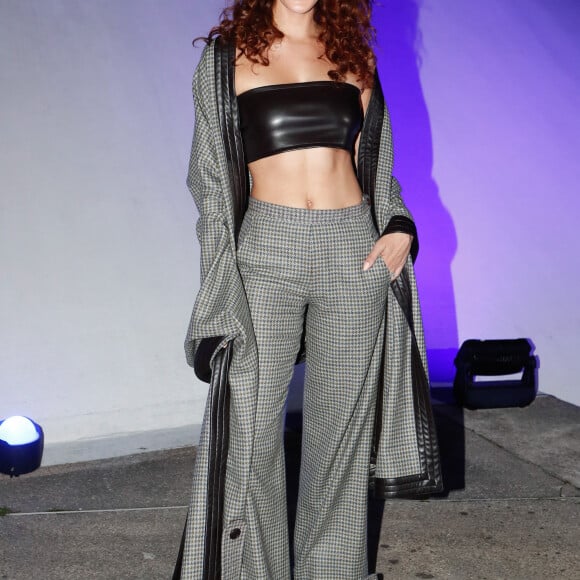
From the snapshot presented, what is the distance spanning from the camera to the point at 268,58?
1.91 meters

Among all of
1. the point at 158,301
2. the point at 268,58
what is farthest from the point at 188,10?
the point at 268,58

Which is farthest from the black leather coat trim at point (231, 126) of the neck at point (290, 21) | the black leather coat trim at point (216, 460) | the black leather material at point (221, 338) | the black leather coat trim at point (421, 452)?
the black leather coat trim at point (421, 452)

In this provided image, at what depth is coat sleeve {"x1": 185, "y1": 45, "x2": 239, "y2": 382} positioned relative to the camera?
6.01ft

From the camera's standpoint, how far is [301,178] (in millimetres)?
1881

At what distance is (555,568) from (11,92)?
8.45ft

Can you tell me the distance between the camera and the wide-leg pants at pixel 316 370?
1.86 m

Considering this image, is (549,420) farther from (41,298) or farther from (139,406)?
(41,298)

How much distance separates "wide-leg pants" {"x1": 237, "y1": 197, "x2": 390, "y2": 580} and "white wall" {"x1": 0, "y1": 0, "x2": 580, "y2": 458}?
1.56 metres

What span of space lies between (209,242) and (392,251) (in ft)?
1.33

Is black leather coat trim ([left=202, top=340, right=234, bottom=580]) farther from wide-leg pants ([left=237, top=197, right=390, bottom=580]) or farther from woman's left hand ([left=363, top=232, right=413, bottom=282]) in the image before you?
woman's left hand ([left=363, top=232, right=413, bottom=282])

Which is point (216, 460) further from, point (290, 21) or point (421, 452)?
point (290, 21)

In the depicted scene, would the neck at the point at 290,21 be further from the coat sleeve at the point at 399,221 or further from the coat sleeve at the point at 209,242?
the coat sleeve at the point at 399,221

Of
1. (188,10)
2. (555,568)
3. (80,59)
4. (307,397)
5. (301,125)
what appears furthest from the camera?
(188,10)

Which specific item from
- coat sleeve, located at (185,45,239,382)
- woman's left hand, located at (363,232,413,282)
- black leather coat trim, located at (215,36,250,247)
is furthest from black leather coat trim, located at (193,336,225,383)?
woman's left hand, located at (363,232,413,282)
